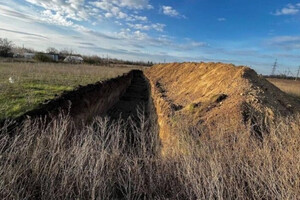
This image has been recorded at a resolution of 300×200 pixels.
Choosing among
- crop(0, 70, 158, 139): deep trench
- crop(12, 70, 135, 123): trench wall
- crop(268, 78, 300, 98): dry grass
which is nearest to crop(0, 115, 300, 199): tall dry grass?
crop(0, 70, 158, 139): deep trench

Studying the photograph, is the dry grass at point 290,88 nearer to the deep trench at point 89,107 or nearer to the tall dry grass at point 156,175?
the deep trench at point 89,107

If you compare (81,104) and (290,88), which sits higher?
(290,88)

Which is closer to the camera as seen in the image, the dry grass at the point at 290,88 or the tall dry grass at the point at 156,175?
the tall dry grass at the point at 156,175

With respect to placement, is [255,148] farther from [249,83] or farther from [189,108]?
[249,83]

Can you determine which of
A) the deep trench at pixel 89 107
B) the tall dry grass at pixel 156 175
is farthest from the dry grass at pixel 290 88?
the tall dry grass at pixel 156 175

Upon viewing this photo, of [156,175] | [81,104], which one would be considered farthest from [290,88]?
[156,175]

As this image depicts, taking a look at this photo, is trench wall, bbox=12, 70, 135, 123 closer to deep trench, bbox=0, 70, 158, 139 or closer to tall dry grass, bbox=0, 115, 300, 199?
deep trench, bbox=0, 70, 158, 139

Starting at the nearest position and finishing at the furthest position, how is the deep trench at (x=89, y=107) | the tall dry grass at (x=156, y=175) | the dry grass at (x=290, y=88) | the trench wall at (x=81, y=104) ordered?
the tall dry grass at (x=156, y=175) < the deep trench at (x=89, y=107) < the trench wall at (x=81, y=104) < the dry grass at (x=290, y=88)

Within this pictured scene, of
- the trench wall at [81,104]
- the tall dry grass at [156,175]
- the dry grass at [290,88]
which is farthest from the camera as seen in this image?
the dry grass at [290,88]

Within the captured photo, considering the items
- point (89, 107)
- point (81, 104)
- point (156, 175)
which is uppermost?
point (156, 175)

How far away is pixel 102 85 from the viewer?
51.8ft

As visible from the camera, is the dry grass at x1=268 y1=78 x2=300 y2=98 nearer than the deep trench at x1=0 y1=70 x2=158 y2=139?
No

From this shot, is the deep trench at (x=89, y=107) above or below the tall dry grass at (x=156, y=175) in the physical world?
below

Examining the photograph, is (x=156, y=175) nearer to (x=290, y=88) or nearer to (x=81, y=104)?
(x=81, y=104)
